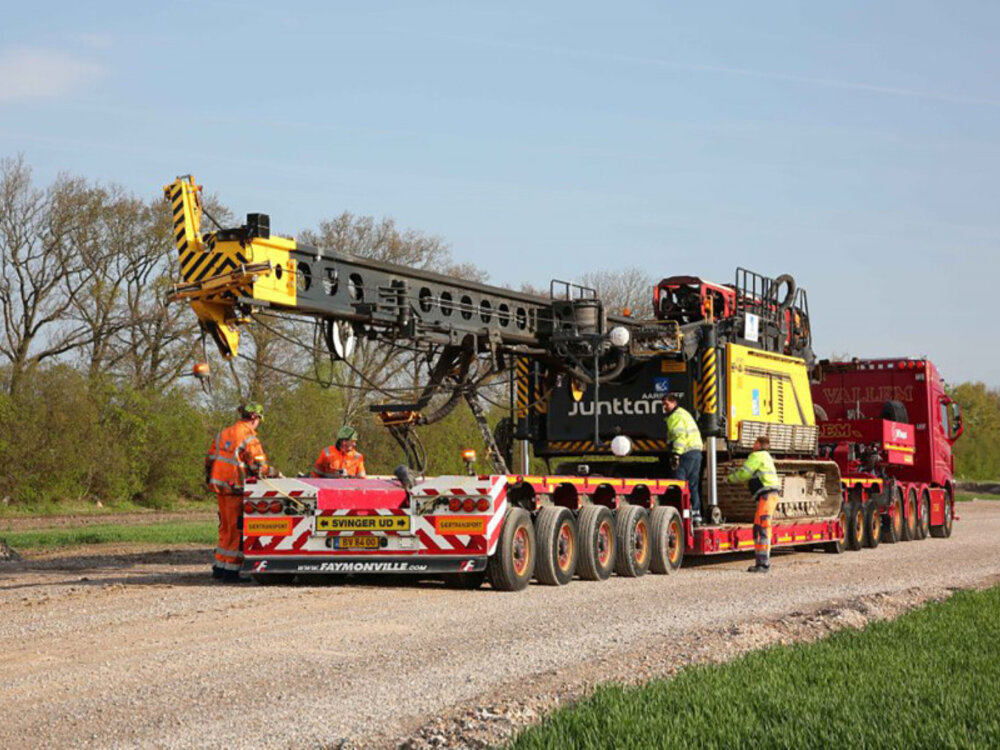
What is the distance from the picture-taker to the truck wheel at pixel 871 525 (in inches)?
911

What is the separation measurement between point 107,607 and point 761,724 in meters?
7.14

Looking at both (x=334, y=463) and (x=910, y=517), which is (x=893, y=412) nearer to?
(x=910, y=517)

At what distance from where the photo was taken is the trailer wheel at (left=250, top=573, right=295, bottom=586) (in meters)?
14.5

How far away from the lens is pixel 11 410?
37.0m

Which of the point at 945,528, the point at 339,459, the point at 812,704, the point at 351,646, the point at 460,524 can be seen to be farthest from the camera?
the point at 945,528

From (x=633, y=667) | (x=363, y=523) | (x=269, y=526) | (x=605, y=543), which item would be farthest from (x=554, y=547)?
(x=633, y=667)

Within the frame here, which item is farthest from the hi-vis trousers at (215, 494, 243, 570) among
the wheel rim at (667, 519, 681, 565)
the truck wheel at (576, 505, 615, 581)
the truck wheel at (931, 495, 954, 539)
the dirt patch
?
the truck wheel at (931, 495, 954, 539)

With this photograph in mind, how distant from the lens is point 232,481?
14.8 metres

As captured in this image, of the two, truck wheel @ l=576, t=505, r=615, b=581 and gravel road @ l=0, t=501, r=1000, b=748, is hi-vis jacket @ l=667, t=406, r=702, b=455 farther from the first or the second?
truck wheel @ l=576, t=505, r=615, b=581

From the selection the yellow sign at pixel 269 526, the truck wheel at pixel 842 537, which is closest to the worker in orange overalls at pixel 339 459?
the yellow sign at pixel 269 526

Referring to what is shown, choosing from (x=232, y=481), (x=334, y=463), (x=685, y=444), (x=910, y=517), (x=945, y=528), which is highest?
(x=685, y=444)

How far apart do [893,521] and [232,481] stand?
14.2 metres

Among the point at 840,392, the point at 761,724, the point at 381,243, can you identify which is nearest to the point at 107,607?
the point at 761,724

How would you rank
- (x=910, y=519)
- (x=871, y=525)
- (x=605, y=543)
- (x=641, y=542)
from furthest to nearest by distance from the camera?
1. (x=910, y=519)
2. (x=871, y=525)
3. (x=641, y=542)
4. (x=605, y=543)
